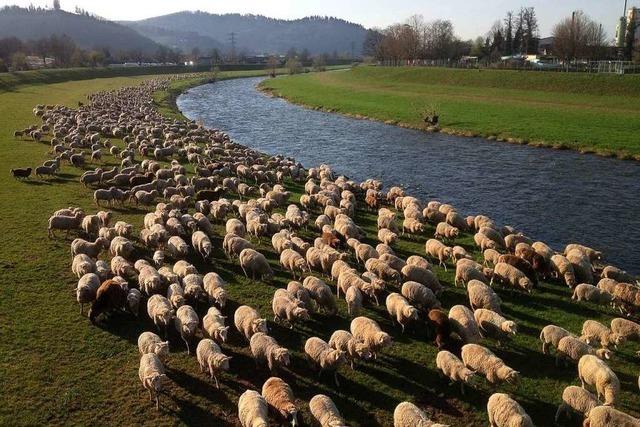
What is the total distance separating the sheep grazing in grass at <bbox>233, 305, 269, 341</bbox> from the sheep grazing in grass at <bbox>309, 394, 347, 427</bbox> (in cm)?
311

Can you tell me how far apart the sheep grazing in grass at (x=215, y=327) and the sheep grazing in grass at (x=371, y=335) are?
3.37 meters

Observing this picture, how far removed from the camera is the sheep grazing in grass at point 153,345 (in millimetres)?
12867

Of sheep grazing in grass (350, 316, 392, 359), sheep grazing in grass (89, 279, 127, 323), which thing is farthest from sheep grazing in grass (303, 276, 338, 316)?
sheep grazing in grass (89, 279, 127, 323)

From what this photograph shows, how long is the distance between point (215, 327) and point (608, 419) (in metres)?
9.06

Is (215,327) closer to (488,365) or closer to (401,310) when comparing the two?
(401,310)

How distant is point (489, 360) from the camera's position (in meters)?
12.3

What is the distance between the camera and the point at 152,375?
11.8 m

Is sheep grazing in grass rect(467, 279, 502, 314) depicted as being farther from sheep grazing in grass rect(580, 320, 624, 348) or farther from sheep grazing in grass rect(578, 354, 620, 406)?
sheep grazing in grass rect(578, 354, 620, 406)

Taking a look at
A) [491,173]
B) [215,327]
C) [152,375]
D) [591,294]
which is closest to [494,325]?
[591,294]

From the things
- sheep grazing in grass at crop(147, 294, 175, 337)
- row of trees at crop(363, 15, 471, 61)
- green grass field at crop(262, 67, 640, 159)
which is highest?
row of trees at crop(363, 15, 471, 61)

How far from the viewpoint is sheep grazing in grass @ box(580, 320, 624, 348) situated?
13953 millimetres

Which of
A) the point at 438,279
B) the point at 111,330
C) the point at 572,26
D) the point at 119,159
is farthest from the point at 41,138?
the point at 572,26

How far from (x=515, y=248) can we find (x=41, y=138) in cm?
3839

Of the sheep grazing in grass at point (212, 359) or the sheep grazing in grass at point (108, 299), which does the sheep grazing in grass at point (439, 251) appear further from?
the sheep grazing in grass at point (108, 299)
